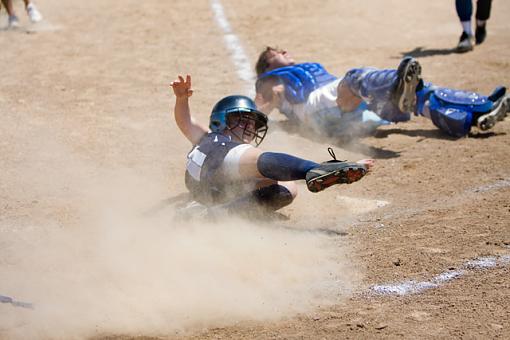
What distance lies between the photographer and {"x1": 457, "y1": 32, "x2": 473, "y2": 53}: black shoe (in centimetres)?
1052

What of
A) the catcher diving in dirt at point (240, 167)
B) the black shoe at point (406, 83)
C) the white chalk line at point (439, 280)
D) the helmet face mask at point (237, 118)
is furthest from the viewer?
the black shoe at point (406, 83)

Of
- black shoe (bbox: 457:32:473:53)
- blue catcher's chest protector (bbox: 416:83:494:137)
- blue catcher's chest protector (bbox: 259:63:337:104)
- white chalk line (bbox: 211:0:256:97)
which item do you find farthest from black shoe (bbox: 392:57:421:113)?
black shoe (bbox: 457:32:473:53)

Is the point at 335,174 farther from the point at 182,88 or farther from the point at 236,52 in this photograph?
the point at 236,52

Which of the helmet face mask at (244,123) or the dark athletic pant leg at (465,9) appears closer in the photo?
the helmet face mask at (244,123)

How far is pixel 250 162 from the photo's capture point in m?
5.51

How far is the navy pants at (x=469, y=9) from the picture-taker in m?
10.7

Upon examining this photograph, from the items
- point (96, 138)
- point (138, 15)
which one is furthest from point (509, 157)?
point (138, 15)

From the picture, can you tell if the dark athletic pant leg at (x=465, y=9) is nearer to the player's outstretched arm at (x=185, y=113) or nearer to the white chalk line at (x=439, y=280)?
the player's outstretched arm at (x=185, y=113)

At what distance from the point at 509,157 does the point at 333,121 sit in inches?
73.6

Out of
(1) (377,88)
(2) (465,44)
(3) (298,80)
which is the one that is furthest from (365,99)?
(2) (465,44)

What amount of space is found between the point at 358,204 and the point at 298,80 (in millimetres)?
2501

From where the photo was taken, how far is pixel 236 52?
1130 centimetres

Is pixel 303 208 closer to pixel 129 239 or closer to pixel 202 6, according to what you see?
pixel 129 239

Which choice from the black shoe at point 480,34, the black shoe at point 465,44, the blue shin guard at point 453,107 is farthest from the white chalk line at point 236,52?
the black shoe at point 480,34
